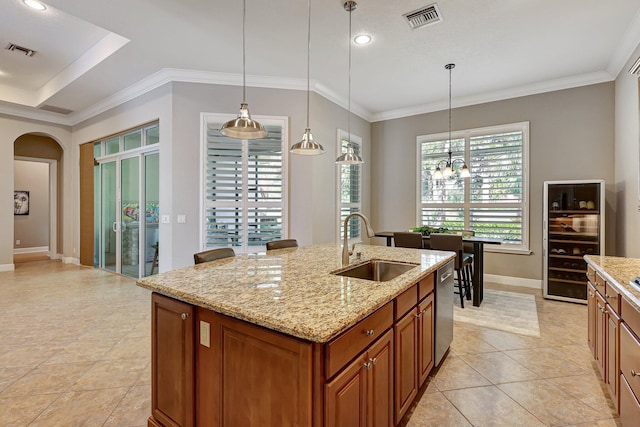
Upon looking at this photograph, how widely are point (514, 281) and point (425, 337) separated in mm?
3715

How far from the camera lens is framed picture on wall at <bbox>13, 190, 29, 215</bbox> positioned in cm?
815

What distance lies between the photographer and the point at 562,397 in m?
2.11

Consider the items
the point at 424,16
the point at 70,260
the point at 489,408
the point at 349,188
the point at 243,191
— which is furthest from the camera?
the point at 70,260

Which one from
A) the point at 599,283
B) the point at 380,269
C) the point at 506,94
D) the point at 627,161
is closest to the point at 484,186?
the point at 506,94

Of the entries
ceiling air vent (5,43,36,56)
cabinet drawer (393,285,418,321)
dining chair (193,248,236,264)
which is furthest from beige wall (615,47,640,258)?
ceiling air vent (5,43,36,56)

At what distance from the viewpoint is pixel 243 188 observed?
14.1ft

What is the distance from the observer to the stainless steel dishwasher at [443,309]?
7.44 feet

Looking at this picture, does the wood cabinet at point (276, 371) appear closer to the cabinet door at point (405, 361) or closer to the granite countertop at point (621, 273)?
the cabinet door at point (405, 361)

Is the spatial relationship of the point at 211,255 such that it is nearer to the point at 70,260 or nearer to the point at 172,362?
the point at 172,362

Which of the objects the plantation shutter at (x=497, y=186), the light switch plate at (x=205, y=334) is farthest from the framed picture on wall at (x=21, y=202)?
the plantation shutter at (x=497, y=186)

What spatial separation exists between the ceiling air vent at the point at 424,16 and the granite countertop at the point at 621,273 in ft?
8.37

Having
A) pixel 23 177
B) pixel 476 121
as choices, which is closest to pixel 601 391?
pixel 476 121

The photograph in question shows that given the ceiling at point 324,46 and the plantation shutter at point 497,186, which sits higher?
the ceiling at point 324,46

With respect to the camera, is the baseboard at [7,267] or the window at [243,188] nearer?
the window at [243,188]
